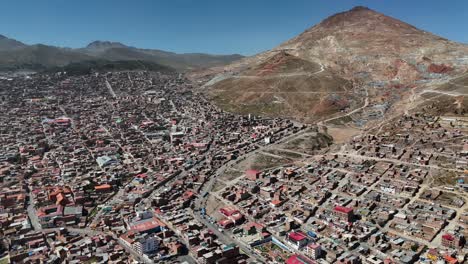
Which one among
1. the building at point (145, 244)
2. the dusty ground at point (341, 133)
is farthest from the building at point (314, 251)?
the dusty ground at point (341, 133)

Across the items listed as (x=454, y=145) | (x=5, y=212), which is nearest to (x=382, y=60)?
(x=454, y=145)

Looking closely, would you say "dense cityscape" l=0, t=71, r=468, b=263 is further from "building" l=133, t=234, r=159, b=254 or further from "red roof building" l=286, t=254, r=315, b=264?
"red roof building" l=286, t=254, r=315, b=264

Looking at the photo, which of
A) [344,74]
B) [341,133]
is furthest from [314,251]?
[344,74]

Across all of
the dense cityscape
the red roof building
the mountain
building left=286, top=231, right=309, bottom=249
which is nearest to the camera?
the red roof building

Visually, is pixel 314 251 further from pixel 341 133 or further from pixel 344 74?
pixel 344 74

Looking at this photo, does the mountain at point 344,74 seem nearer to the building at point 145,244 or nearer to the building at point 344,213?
the building at point 344,213

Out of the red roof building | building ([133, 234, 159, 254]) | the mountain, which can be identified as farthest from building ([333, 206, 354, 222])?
the mountain

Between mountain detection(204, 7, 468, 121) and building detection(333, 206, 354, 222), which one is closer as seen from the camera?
building detection(333, 206, 354, 222)

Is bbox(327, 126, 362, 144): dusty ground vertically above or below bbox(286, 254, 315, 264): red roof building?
above

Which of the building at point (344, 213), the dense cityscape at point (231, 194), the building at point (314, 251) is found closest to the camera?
the building at point (314, 251)
